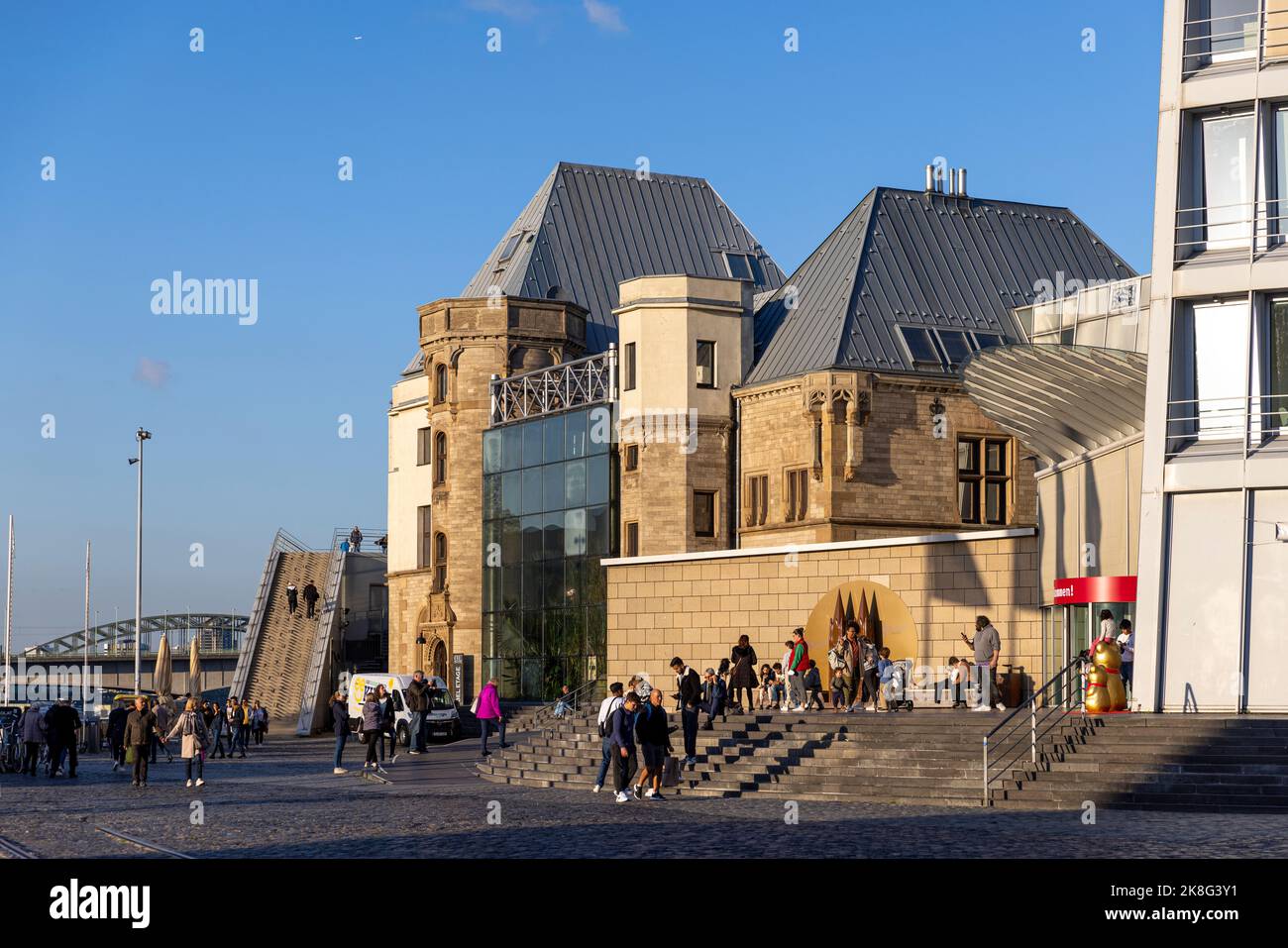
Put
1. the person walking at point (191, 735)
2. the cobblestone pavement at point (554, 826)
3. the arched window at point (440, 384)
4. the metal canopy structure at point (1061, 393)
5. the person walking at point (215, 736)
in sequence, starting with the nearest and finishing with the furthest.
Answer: the cobblestone pavement at point (554, 826), the person walking at point (191, 735), the metal canopy structure at point (1061, 393), the person walking at point (215, 736), the arched window at point (440, 384)

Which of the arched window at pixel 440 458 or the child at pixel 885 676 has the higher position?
the arched window at pixel 440 458

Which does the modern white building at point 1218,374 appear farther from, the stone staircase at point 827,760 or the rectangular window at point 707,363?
the rectangular window at point 707,363

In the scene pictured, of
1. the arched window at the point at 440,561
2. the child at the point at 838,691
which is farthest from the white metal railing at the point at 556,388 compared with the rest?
the child at the point at 838,691

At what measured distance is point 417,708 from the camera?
41.2 metres

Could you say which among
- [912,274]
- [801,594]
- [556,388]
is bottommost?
[801,594]

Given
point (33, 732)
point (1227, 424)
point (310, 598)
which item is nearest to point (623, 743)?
point (1227, 424)

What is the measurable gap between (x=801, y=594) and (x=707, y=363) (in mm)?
13568

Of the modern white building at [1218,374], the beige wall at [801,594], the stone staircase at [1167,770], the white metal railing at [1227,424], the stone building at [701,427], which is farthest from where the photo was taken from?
the stone building at [701,427]

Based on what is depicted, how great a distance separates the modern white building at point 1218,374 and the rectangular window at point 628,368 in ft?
82.2

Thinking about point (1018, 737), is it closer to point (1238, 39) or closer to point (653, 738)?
point (653, 738)

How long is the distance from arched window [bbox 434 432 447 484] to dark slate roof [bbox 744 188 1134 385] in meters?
11.6

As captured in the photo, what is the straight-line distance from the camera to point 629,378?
54219 mm

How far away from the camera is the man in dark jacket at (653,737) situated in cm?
2702
